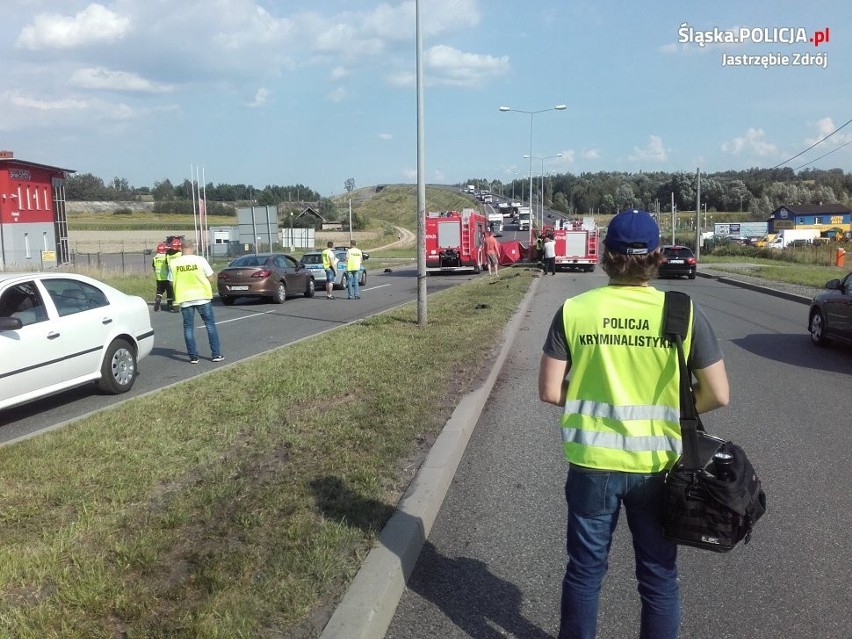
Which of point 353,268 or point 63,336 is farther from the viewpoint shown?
point 353,268

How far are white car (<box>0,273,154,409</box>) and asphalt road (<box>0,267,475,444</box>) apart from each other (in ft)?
1.01

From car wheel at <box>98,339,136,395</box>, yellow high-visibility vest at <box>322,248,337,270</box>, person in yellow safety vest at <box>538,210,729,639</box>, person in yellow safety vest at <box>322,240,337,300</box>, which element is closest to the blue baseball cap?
person in yellow safety vest at <box>538,210,729,639</box>

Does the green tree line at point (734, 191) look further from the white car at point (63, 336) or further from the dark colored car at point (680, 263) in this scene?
the white car at point (63, 336)

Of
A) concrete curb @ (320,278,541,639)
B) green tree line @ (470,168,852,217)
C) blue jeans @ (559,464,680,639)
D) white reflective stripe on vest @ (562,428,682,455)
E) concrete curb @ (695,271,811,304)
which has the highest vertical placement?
green tree line @ (470,168,852,217)

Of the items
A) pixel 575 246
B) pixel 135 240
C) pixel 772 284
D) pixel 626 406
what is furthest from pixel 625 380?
pixel 135 240

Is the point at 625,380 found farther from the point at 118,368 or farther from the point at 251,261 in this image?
the point at 251,261

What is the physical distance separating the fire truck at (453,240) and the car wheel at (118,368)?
25.6m

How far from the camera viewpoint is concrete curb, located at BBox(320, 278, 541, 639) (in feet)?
11.1

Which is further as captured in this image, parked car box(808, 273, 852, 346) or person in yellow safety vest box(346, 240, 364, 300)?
person in yellow safety vest box(346, 240, 364, 300)

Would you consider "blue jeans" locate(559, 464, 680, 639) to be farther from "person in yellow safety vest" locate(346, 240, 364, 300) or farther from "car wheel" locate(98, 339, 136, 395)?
"person in yellow safety vest" locate(346, 240, 364, 300)

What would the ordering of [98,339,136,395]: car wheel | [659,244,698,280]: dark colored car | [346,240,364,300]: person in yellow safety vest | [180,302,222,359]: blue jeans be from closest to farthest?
[98,339,136,395]: car wheel, [180,302,222,359]: blue jeans, [346,240,364,300]: person in yellow safety vest, [659,244,698,280]: dark colored car

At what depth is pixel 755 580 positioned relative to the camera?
4.08m

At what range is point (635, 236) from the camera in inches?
114

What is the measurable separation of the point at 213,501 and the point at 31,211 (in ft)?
153
